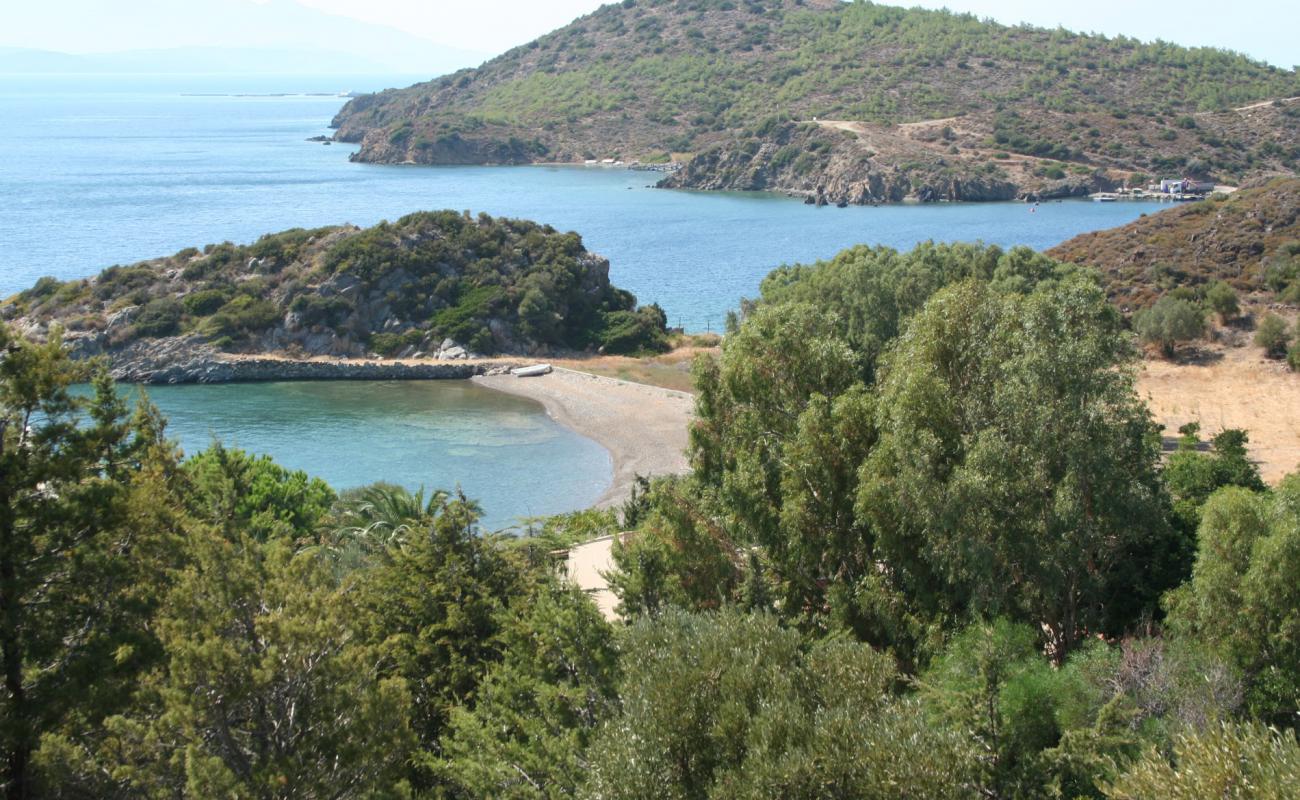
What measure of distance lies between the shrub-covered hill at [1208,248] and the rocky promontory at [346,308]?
2554 cm

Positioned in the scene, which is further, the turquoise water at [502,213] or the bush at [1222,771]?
the turquoise water at [502,213]

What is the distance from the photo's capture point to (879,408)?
17.2 m

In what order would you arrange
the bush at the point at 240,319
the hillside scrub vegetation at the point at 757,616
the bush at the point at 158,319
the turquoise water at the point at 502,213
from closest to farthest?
the hillside scrub vegetation at the point at 757,616 < the bush at the point at 158,319 < the bush at the point at 240,319 < the turquoise water at the point at 502,213

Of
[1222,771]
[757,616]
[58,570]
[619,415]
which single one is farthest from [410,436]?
[1222,771]

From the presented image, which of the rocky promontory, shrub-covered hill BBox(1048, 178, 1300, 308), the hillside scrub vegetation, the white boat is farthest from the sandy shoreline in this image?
Result: shrub-covered hill BBox(1048, 178, 1300, 308)

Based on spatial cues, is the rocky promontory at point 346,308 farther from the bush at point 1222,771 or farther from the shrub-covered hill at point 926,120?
the shrub-covered hill at point 926,120

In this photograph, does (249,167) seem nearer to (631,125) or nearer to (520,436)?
(631,125)

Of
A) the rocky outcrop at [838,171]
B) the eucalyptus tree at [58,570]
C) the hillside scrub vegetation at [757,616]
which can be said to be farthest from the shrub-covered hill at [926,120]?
the eucalyptus tree at [58,570]

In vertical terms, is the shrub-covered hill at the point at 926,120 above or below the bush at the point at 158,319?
above

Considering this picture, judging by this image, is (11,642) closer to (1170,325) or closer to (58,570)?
(58,570)

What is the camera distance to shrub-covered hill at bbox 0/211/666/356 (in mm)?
61000

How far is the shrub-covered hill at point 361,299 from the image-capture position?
200 feet

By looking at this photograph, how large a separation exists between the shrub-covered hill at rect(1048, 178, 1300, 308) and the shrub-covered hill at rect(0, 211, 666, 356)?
25.5 metres

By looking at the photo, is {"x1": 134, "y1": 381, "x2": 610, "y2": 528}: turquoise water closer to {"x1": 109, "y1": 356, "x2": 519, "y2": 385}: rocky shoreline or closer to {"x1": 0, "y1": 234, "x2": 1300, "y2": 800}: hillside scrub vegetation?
{"x1": 109, "y1": 356, "x2": 519, "y2": 385}: rocky shoreline
